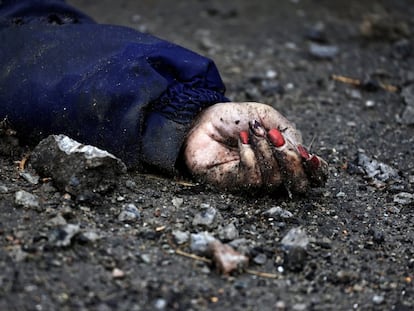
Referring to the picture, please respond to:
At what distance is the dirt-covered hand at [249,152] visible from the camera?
215 cm

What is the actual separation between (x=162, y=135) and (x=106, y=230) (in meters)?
0.43

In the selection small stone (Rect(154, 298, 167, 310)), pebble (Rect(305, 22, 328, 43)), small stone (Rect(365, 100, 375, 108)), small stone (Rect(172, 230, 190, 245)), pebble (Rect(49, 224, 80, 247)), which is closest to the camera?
small stone (Rect(154, 298, 167, 310))

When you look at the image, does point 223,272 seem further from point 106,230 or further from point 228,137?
point 228,137

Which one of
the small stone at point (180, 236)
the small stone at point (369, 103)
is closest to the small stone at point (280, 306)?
the small stone at point (180, 236)

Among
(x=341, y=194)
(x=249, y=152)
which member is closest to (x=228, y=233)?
(x=249, y=152)

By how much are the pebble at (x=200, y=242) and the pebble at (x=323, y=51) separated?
6.72 ft

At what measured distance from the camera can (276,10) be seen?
14.3 feet

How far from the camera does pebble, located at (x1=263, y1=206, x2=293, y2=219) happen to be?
215 cm

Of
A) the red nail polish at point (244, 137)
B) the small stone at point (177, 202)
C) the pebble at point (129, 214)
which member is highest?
the red nail polish at point (244, 137)

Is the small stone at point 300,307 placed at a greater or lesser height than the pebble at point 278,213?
lesser

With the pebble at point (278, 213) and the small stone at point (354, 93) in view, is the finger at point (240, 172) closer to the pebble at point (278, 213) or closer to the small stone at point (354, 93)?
the pebble at point (278, 213)

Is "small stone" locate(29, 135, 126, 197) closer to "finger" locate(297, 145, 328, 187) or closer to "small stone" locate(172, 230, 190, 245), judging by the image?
"small stone" locate(172, 230, 190, 245)

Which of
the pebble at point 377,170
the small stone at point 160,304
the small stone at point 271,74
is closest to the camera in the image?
the small stone at point 160,304

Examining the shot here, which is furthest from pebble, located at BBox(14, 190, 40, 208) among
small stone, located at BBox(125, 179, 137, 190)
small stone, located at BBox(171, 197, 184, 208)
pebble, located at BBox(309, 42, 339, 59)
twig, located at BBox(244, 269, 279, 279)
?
pebble, located at BBox(309, 42, 339, 59)
